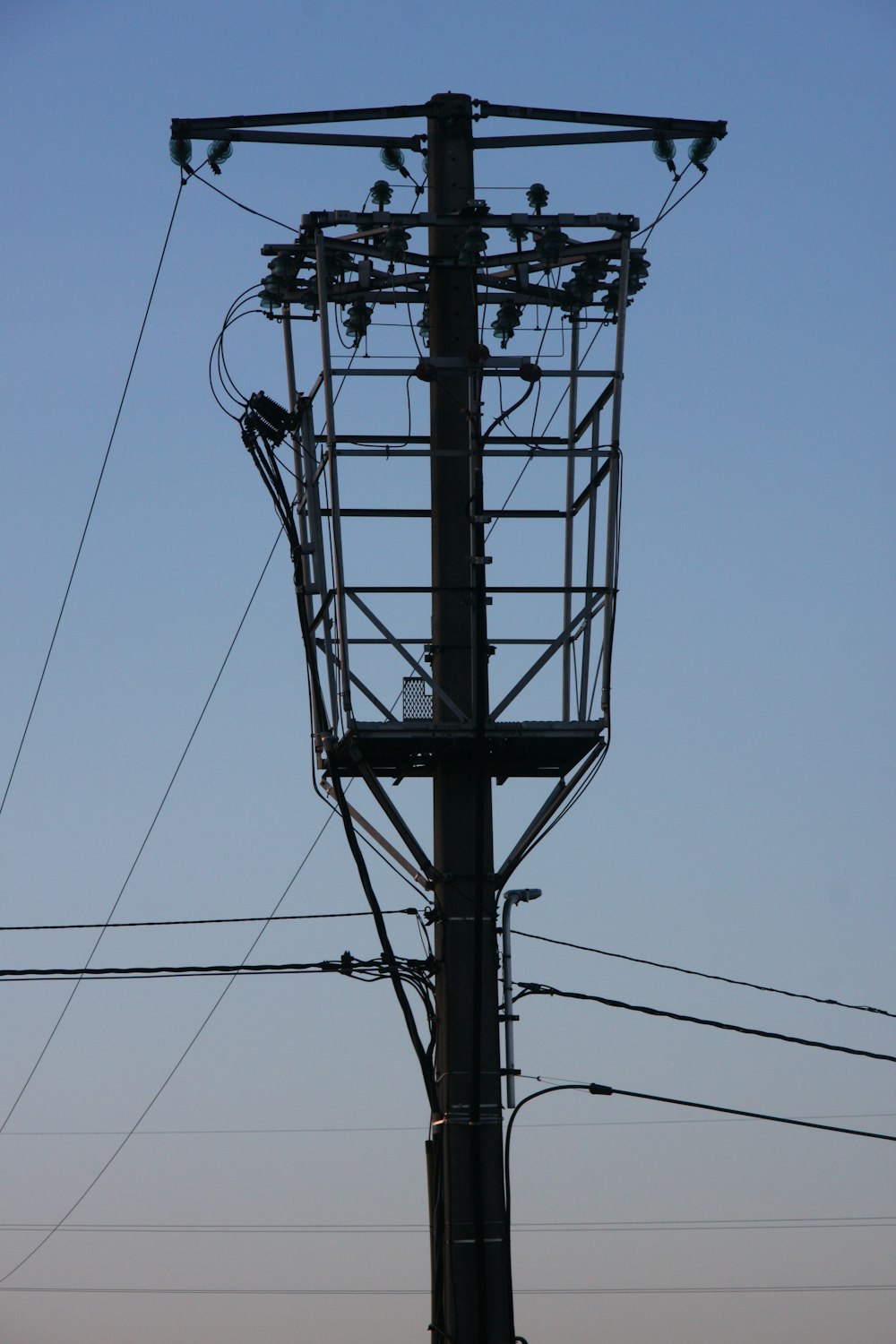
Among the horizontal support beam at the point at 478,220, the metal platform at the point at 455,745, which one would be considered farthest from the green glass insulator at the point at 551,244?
the metal platform at the point at 455,745

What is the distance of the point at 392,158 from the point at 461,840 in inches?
236

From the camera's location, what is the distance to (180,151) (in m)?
19.0

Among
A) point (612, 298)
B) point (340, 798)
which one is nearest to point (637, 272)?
point (612, 298)

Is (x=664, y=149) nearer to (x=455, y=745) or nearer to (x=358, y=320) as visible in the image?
(x=358, y=320)

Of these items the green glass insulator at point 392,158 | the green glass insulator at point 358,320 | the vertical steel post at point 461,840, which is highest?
the green glass insulator at point 392,158

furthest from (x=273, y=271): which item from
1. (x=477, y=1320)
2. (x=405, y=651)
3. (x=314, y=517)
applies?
(x=477, y=1320)

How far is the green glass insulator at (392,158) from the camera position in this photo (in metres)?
19.0

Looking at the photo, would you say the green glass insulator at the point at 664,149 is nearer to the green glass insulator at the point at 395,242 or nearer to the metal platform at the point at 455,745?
the green glass insulator at the point at 395,242

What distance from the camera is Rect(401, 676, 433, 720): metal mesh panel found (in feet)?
57.6

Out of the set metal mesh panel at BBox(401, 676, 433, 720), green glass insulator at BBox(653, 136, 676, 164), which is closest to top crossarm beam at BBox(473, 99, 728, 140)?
green glass insulator at BBox(653, 136, 676, 164)

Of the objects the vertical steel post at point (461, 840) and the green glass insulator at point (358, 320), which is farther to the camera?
the green glass insulator at point (358, 320)

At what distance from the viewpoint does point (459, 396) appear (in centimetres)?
1838

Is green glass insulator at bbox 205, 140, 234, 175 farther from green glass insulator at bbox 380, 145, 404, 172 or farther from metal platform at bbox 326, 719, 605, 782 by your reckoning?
metal platform at bbox 326, 719, 605, 782

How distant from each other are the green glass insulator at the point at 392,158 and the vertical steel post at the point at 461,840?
0.96ft
